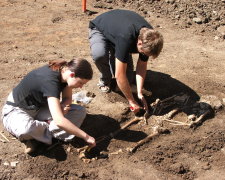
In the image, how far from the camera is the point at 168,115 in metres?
4.88

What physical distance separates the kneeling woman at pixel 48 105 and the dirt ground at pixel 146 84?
24 cm

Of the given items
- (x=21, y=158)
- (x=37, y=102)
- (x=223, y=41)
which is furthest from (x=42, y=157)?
(x=223, y=41)

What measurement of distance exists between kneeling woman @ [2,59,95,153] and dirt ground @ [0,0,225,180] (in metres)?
0.24

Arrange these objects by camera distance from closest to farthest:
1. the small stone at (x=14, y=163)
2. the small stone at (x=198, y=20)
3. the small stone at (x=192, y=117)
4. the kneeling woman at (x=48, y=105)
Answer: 1. the kneeling woman at (x=48, y=105)
2. the small stone at (x=14, y=163)
3. the small stone at (x=192, y=117)
4. the small stone at (x=198, y=20)

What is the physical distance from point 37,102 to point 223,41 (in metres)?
4.19

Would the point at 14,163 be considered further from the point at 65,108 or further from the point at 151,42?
the point at 151,42

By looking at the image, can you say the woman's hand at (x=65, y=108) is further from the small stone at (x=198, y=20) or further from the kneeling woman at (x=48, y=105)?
the small stone at (x=198, y=20)

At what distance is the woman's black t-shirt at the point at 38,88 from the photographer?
3.75m

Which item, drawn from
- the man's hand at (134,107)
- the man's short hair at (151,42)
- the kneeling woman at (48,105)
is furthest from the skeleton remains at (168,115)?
the man's short hair at (151,42)

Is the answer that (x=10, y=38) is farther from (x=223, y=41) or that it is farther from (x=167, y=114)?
(x=223, y=41)

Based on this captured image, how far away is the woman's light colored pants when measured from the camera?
159 inches

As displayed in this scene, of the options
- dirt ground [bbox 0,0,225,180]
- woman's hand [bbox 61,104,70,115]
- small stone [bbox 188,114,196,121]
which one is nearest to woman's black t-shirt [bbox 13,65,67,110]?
woman's hand [bbox 61,104,70,115]

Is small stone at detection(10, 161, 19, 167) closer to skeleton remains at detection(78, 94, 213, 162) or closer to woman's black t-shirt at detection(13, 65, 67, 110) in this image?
woman's black t-shirt at detection(13, 65, 67, 110)

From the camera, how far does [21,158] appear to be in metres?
4.11
